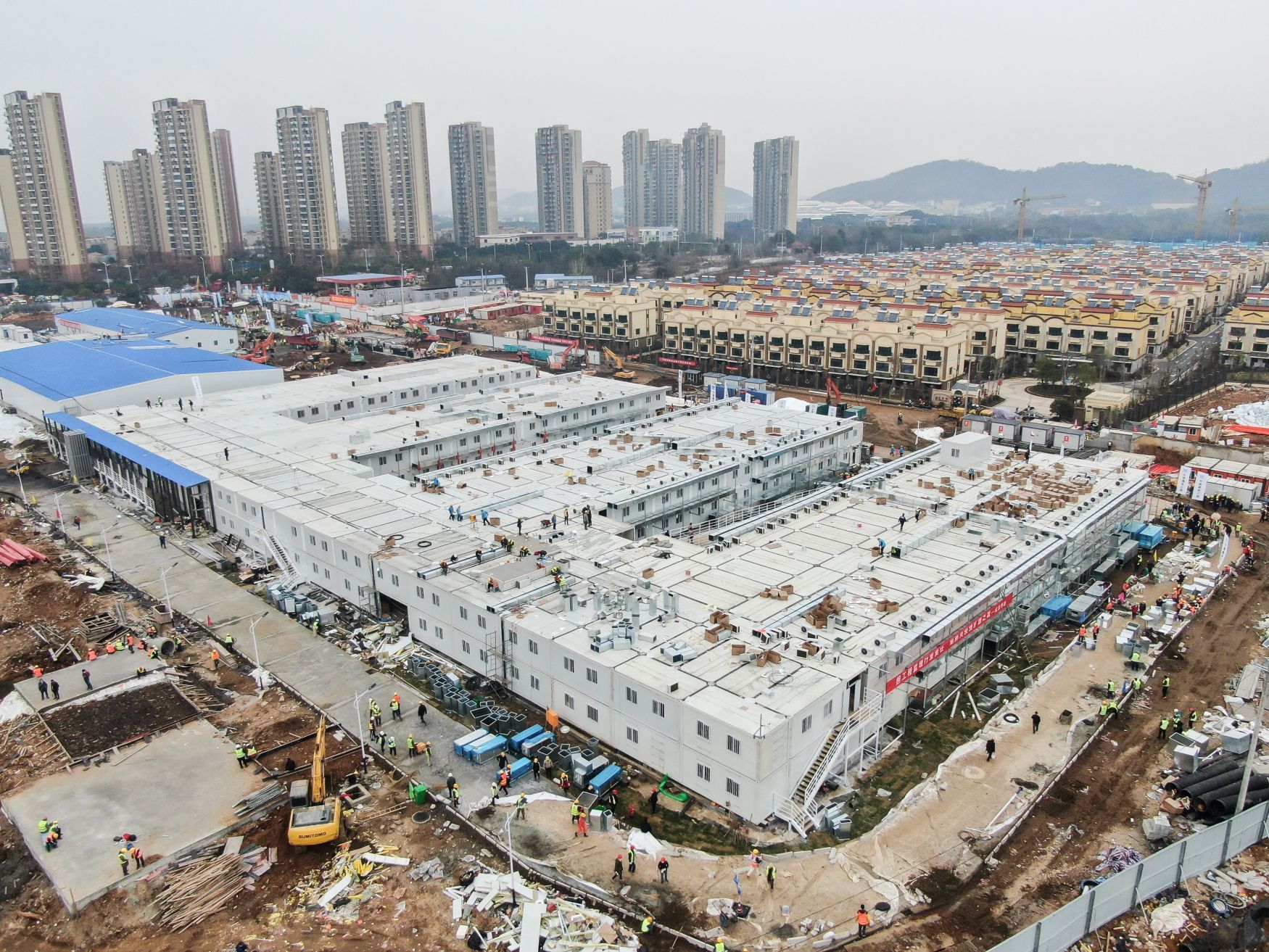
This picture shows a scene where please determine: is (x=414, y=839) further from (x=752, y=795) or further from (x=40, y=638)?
(x=40, y=638)

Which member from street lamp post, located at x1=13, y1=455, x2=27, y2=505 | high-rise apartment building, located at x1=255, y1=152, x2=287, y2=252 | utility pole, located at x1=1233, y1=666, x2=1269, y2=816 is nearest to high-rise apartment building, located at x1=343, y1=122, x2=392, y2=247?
high-rise apartment building, located at x1=255, y1=152, x2=287, y2=252

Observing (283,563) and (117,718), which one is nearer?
(117,718)

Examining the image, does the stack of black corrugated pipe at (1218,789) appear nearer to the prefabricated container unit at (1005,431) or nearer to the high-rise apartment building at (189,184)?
the prefabricated container unit at (1005,431)

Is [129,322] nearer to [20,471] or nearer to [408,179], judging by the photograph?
[20,471]

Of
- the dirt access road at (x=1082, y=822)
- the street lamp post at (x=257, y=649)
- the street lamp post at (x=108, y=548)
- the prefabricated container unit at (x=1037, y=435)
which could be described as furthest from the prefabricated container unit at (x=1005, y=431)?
the street lamp post at (x=108, y=548)

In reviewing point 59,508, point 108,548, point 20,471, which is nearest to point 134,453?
point 59,508

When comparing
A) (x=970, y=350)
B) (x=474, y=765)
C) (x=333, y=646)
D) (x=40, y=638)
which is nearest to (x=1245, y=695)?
(x=474, y=765)
